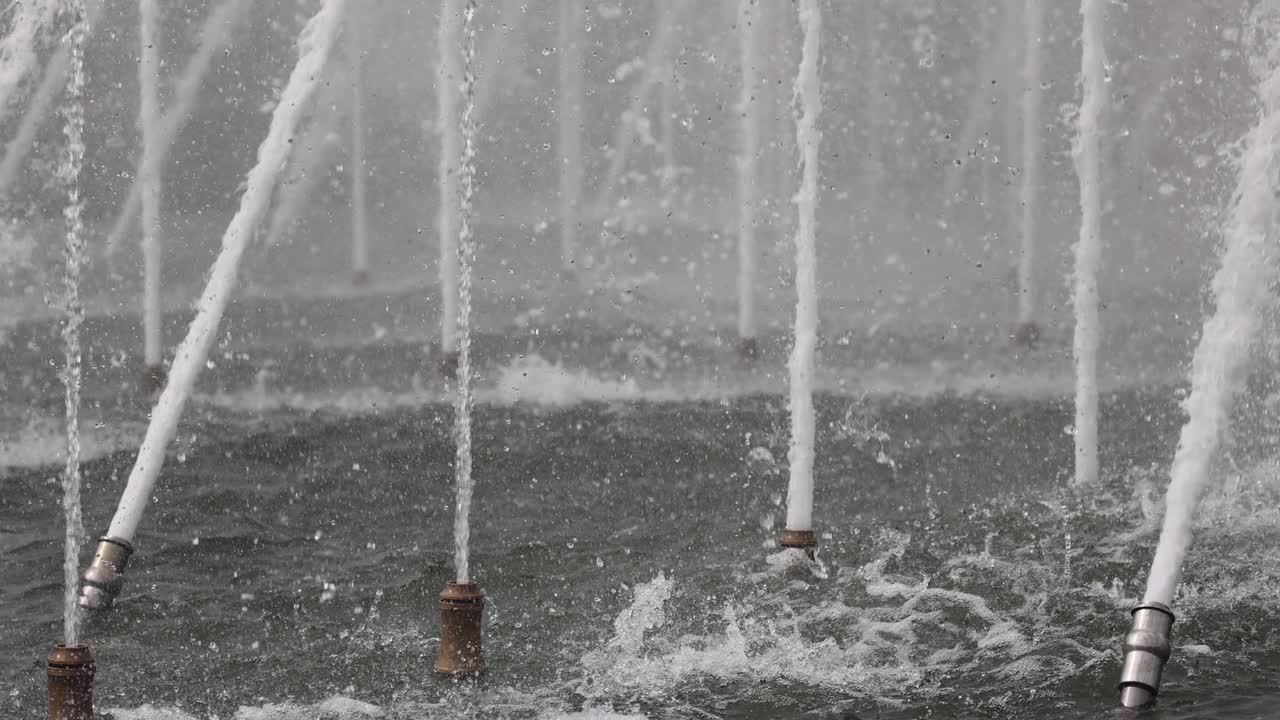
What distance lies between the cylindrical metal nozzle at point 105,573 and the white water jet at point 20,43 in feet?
29.4

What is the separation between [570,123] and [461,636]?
13.8 meters

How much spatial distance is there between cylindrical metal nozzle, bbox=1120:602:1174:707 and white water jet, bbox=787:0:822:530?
7.06ft

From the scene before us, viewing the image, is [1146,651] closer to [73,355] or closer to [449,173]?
[73,355]

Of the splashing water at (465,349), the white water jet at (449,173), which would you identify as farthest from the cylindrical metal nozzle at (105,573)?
the white water jet at (449,173)

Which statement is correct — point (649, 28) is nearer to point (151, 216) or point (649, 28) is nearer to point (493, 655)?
point (151, 216)

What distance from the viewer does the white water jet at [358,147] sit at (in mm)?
18547

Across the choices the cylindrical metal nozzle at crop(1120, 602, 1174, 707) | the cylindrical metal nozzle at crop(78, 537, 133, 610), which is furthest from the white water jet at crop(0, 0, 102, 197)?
the cylindrical metal nozzle at crop(1120, 602, 1174, 707)

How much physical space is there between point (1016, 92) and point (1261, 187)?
13966 millimetres

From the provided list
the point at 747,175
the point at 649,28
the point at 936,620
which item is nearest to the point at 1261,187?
the point at 936,620

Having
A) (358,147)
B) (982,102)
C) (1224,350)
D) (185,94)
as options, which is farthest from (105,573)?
(982,102)

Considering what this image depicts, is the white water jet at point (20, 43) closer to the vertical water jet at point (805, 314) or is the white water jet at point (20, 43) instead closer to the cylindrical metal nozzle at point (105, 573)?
the cylindrical metal nozzle at point (105, 573)

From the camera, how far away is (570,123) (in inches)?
778

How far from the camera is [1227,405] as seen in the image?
20.5 feet

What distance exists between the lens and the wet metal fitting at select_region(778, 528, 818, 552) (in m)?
7.74
